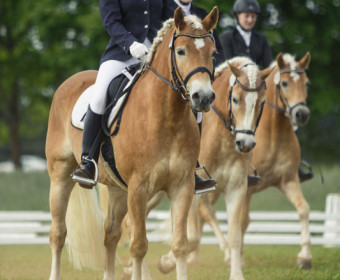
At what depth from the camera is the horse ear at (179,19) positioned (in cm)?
575

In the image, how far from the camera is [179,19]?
578cm

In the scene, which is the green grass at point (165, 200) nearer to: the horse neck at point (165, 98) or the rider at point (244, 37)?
the rider at point (244, 37)

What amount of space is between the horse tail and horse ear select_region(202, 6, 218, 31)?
2995mm

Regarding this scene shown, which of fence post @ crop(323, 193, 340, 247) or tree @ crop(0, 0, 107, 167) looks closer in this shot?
fence post @ crop(323, 193, 340, 247)

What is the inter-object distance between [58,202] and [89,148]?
119cm

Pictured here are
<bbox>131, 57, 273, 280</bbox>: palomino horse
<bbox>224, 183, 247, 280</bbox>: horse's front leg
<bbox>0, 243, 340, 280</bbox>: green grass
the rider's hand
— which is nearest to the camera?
the rider's hand

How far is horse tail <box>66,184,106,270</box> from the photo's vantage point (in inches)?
316

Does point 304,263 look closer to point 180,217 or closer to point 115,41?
point 180,217

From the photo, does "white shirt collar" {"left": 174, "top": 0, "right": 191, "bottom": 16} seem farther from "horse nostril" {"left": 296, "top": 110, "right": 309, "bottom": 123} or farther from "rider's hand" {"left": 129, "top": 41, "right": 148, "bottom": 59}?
"horse nostril" {"left": 296, "top": 110, "right": 309, "bottom": 123}

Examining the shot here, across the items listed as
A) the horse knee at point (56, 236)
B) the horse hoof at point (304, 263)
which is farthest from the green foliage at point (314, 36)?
the horse knee at point (56, 236)

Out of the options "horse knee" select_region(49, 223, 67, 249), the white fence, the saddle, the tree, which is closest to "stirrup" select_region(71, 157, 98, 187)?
the saddle

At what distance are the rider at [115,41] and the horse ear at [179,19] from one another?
793mm

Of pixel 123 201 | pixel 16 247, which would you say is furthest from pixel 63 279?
pixel 16 247

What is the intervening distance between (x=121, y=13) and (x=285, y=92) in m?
3.38
